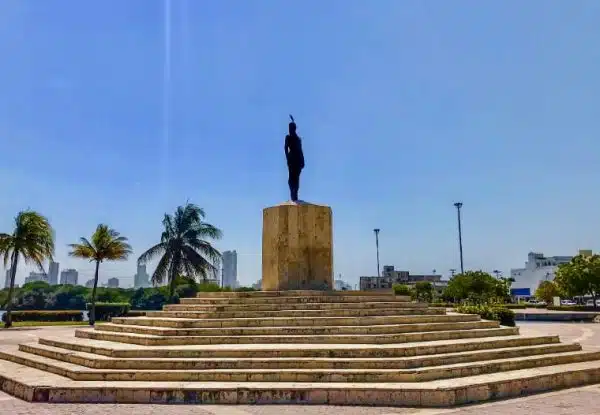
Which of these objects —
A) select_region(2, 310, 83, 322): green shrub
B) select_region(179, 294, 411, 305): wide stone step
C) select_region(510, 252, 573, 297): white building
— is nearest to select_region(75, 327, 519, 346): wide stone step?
select_region(179, 294, 411, 305): wide stone step

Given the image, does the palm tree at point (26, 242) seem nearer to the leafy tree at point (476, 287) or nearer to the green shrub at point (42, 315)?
the green shrub at point (42, 315)

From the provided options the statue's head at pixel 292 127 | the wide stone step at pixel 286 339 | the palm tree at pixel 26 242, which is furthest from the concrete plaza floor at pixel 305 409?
the palm tree at pixel 26 242

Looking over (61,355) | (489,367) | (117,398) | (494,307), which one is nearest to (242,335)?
(117,398)

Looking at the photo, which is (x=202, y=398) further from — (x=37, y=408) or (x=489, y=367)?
(x=489, y=367)

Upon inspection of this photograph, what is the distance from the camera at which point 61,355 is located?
33.0ft

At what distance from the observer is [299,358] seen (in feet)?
28.5

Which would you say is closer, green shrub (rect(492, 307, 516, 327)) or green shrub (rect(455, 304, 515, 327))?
green shrub (rect(455, 304, 515, 327))

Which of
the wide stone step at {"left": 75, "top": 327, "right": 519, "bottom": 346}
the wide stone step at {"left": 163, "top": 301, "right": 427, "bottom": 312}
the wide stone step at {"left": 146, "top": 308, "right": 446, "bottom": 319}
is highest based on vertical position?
the wide stone step at {"left": 163, "top": 301, "right": 427, "bottom": 312}

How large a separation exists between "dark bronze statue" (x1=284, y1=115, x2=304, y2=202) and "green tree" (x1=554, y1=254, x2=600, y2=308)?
112 feet

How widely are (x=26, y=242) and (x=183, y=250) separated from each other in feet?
27.6

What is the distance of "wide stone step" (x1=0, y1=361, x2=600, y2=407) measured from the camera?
746cm

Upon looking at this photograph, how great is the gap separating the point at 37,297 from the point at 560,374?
65.0 metres

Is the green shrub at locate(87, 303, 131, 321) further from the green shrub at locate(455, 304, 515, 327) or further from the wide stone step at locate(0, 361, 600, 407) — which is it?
the wide stone step at locate(0, 361, 600, 407)

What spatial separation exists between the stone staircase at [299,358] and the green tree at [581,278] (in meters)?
33.8
